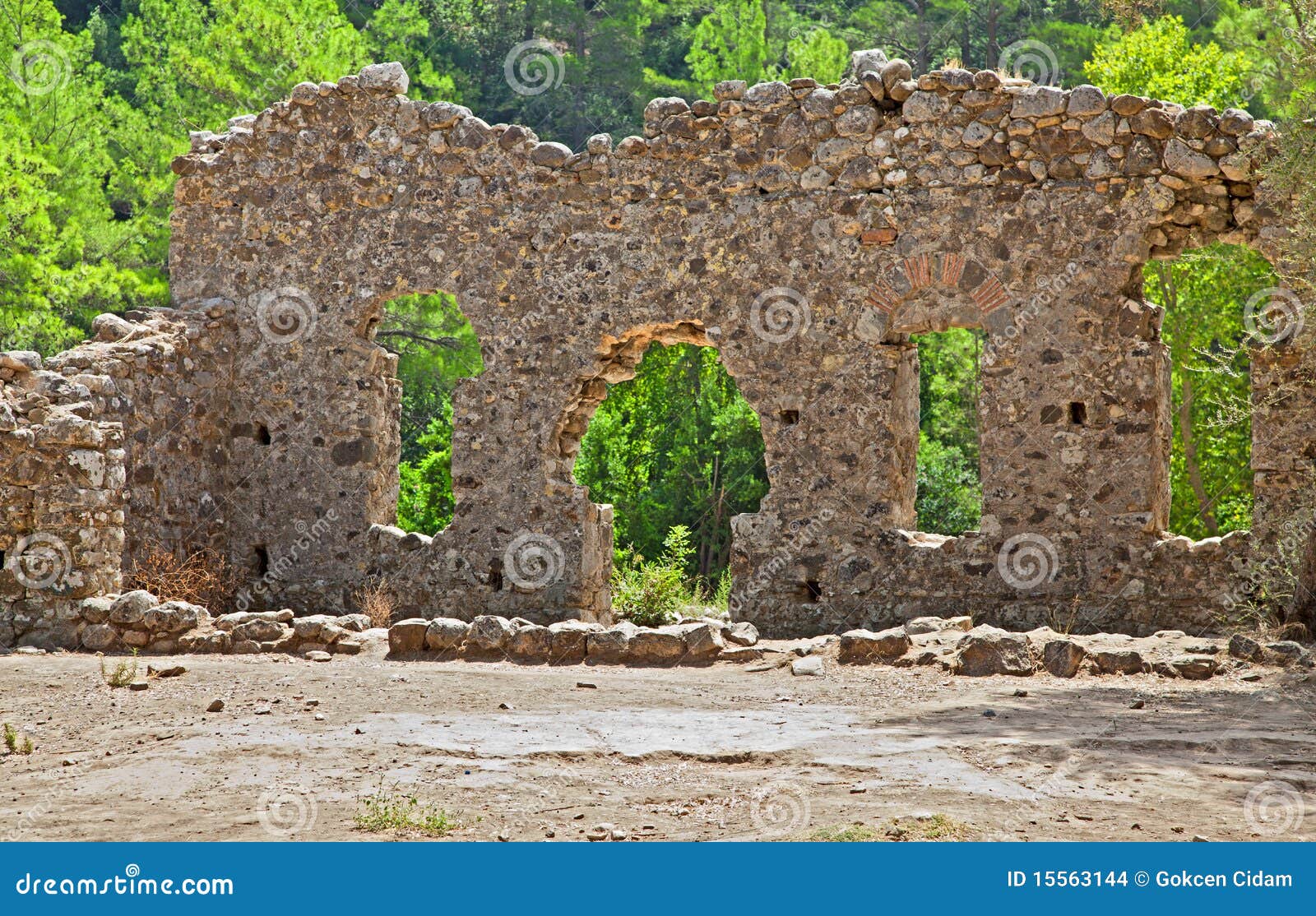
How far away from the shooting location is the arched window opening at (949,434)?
2045 centimetres

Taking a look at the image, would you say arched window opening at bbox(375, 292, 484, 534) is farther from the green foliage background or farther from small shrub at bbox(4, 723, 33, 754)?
small shrub at bbox(4, 723, 33, 754)

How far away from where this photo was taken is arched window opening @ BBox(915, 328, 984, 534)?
20453 millimetres

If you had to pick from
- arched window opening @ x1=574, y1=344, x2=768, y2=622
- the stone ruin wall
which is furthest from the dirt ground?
arched window opening @ x1=574, y1=344, x2=768, y2=622

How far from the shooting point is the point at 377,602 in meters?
12.1

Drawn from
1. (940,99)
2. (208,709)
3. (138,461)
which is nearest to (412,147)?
(138,461)

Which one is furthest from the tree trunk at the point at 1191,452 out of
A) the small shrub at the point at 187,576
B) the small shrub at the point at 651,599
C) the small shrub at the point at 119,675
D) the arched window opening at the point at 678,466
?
the small shrub at the point at 119,675

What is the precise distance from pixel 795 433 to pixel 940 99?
2.77 m

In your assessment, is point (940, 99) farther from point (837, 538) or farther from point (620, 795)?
point (620, 795)

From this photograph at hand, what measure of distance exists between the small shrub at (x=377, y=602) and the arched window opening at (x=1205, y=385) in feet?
31.6

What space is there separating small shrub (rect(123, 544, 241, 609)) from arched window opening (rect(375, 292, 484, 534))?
22.7 feet

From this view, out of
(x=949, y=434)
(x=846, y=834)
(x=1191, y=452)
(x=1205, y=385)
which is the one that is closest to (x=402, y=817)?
(x=846, y=834)

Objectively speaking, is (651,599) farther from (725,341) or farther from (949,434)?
(949,434)

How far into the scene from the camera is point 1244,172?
11.0 m

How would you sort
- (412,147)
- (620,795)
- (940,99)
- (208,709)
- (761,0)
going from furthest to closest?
(761,0), (412,147), (940,99), (208,709), (620,795)
